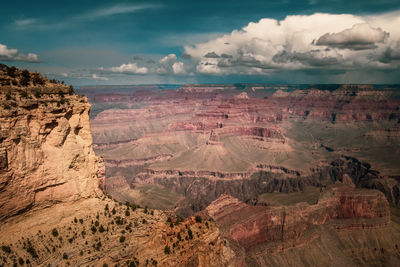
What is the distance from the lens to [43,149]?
20297 millimetres

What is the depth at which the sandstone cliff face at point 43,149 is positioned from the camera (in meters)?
18.4

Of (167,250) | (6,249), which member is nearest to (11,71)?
(6,249)

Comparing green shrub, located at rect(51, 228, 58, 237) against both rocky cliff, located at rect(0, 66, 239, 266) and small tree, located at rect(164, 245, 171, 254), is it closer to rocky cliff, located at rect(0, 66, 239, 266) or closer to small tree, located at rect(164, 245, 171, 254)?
rocky cliff, located at rect(0, 66, 239, 266)

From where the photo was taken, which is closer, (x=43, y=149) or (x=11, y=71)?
(x=43, y=149)

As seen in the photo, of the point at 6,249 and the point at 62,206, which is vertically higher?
the point at 62,206

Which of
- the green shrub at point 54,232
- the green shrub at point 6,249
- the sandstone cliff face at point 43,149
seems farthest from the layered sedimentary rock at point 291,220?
the green shrub at point 6,249

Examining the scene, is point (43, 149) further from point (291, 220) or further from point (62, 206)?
point (291, 220)

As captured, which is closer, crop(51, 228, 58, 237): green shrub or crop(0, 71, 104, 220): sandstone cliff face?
crop(0, 71, 104, 220): sandstone cliff face

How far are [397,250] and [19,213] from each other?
8578 centimetres

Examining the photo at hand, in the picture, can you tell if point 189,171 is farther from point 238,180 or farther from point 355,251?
point 355,251

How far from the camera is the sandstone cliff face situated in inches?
723

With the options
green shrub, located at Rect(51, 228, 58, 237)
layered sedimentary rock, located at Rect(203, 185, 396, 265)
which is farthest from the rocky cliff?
layered sedimentary rock, located at Rect(203, 185, 396, 265)

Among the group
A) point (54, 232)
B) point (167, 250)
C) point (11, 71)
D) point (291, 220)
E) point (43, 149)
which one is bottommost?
point (291, 220)

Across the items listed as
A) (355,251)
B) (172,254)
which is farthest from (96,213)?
(355,251)
